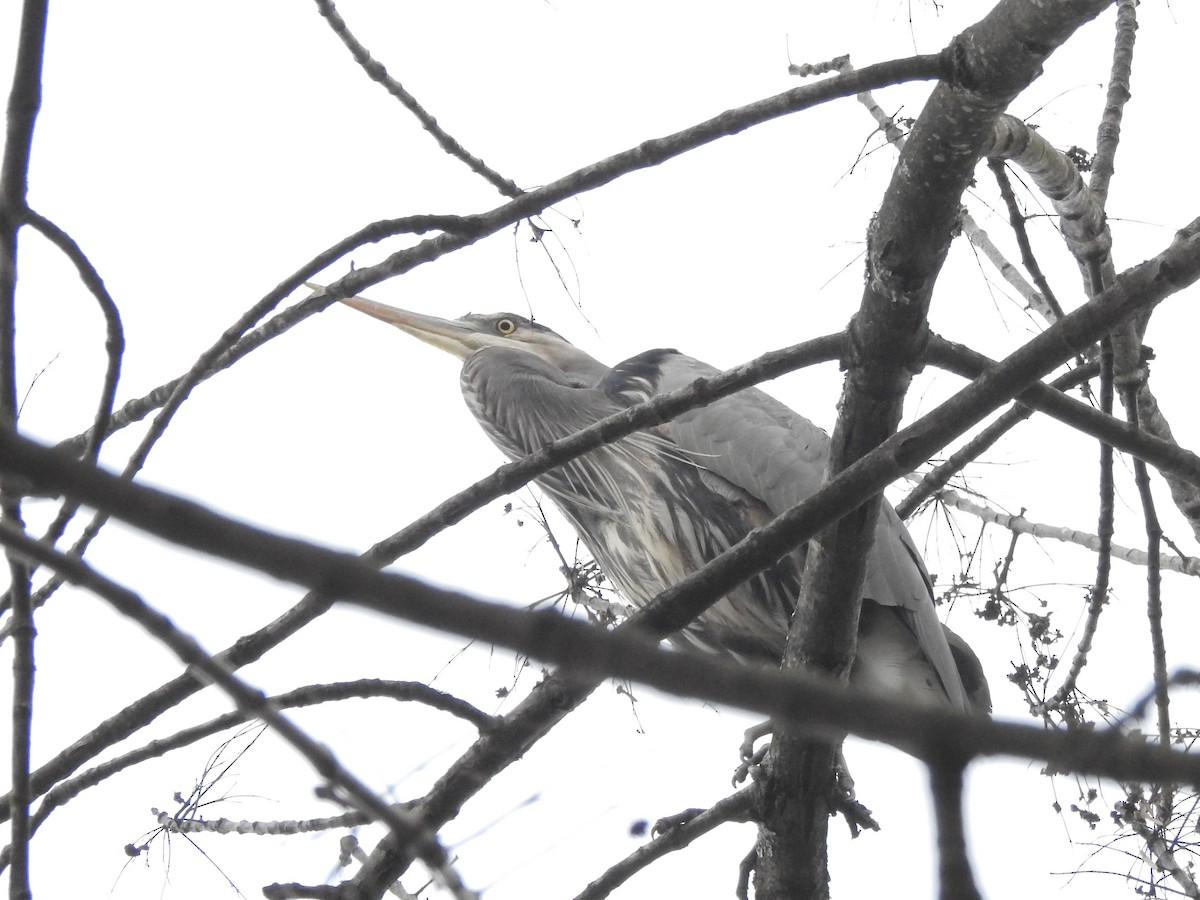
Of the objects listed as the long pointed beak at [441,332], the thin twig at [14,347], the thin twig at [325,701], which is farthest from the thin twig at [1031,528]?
the thin twig at [14,347]

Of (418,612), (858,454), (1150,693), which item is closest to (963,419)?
(858,454)

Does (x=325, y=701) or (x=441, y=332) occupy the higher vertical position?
(x=441, y=332)

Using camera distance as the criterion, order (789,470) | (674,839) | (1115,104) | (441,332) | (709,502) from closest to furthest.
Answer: (674,839)
(1115,104)
(789,470)
(709,502)
(441,332)

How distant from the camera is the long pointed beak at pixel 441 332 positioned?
3.89 m

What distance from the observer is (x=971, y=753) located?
57cm

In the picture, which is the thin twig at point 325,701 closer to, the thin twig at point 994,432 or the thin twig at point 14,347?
the thin twig at point 14,347

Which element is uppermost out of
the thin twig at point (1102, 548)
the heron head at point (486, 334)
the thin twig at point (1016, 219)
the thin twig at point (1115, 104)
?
the heron head at point (486, 334)

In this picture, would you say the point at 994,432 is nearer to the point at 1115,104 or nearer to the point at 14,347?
the point at 1115,104

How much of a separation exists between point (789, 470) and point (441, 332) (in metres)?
1.34

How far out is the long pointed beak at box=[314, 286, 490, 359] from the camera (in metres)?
3.89

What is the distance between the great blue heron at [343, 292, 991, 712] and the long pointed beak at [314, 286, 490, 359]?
34mm

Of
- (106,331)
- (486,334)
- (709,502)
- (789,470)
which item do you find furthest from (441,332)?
(106,331)

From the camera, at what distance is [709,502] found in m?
3.47

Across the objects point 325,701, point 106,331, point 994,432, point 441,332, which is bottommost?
point 325,701
